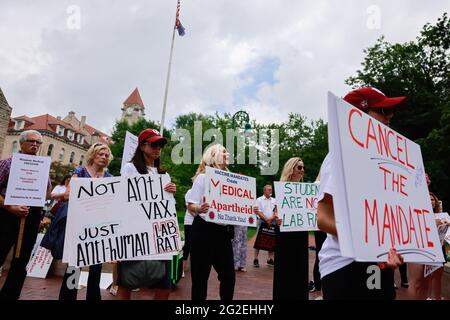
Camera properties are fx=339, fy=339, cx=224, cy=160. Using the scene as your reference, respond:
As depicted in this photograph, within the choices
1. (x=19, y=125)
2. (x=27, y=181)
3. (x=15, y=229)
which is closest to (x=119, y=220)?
(x=27, y=181)

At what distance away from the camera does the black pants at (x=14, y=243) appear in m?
3.59

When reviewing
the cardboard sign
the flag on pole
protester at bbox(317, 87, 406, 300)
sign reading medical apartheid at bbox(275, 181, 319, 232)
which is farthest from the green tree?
protester at bbox(317, 87, 406, 300)

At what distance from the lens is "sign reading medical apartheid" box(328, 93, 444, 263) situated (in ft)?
4.89

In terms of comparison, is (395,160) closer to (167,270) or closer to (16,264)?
(167,270)

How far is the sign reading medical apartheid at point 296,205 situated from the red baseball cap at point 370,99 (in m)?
2.46

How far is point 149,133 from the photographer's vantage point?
346 centimetres

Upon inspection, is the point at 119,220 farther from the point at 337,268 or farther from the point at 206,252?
the point at 337,268

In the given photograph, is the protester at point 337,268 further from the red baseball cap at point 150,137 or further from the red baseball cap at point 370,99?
the red baseball cap at point 150,137

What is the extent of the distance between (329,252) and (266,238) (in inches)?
279

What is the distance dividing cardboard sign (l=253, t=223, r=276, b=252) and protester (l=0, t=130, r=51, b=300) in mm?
5991

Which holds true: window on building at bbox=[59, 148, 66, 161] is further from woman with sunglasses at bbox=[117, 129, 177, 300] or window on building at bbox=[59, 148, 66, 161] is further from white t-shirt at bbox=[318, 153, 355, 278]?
white t-shirt at bbox=[318, 153, 355, 278]

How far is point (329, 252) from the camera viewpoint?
1880 millimetres

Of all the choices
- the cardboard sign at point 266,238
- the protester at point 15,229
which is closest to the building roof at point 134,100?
the cardboard sign at point 266,238

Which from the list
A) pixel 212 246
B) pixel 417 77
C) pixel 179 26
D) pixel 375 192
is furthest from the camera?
pixel 417 77
